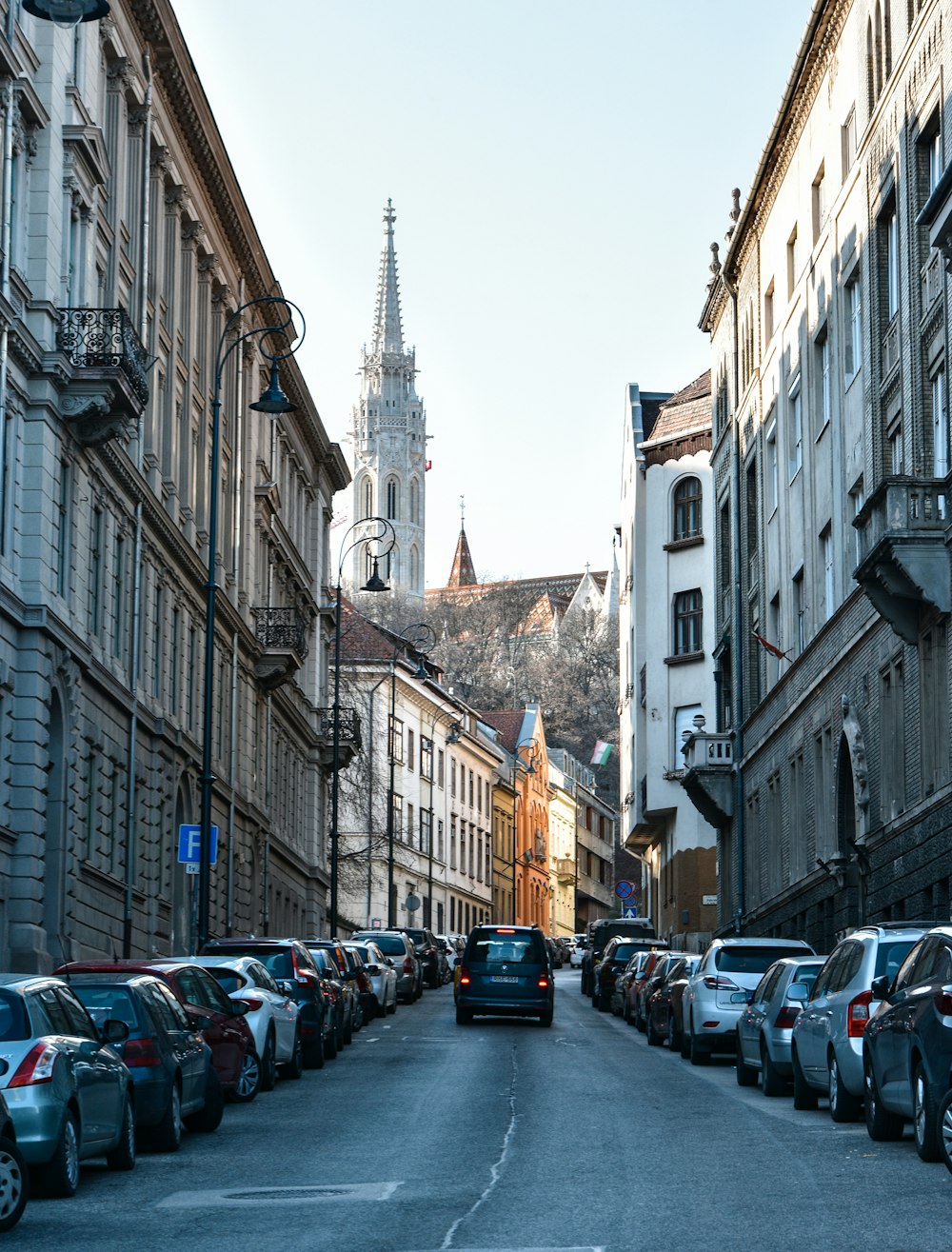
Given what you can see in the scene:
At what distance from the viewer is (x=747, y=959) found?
25.9 m

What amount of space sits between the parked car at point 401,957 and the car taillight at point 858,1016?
31.5 meters

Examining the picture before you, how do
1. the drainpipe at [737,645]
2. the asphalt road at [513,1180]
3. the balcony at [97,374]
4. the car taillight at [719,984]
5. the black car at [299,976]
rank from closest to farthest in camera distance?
the asphalt road at [513,1180] < the black car at [299,976] < the car taillight at [719,984] < the balcony at [97,374] < the drainpipe at [737,645]

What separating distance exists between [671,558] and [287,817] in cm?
1534

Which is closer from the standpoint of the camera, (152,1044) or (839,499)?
(152,1044)

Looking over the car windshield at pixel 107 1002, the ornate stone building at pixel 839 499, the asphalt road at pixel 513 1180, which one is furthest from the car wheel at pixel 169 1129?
the ornate stone building at pixel 839 499

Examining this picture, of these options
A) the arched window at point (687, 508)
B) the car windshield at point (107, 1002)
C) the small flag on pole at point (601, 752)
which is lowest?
the car windshield at point (107, 1002)

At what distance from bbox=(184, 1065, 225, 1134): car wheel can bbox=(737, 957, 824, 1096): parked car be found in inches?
228

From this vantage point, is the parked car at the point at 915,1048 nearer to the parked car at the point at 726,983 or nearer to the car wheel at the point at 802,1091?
the car wheel at the point at 802,1091

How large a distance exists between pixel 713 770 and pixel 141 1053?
130 ft

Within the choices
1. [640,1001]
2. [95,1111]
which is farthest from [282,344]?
[95,1111]

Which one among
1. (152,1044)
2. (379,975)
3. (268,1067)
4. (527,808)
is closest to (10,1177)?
(152,1044)

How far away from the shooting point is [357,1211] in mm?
11859

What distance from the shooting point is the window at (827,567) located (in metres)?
39.8

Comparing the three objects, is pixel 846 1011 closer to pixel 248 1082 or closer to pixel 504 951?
pixel 248 1082
